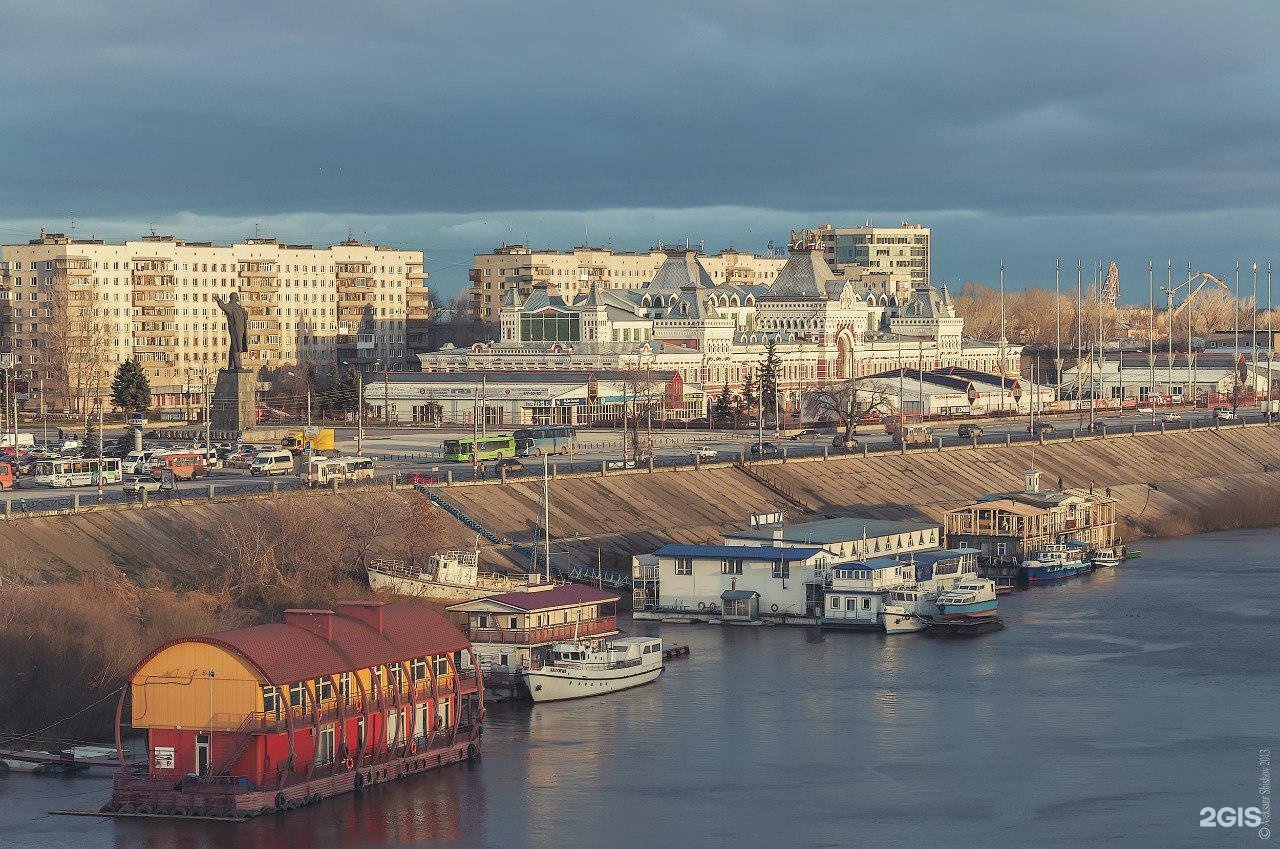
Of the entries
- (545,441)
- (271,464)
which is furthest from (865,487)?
(271,464)

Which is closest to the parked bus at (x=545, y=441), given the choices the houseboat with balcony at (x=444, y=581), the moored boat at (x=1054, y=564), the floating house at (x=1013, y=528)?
the floating house at (x=1013, y=528)

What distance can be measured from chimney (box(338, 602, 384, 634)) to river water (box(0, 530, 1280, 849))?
318 cm

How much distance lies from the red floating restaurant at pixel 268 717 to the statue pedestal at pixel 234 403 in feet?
190

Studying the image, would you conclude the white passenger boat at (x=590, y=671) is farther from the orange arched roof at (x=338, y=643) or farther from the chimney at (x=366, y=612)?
the chimney at (x=366, y=612)

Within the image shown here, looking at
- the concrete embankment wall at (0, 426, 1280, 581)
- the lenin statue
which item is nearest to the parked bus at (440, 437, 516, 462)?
the concrete embankment wall at (0, 426, 1280, 581)

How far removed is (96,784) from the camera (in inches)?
1667

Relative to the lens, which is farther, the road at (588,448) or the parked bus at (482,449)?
the parked bus at (482,449)

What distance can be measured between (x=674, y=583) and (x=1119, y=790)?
2361cm

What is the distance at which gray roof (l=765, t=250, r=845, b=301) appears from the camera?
14538 cm

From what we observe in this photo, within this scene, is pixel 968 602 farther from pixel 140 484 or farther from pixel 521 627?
pixel 140 484

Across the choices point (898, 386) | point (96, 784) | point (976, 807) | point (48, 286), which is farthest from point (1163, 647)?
point (48, 286)

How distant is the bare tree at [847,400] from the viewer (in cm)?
11838

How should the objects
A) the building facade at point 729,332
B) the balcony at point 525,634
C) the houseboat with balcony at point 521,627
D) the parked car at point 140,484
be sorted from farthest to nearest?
the building facade at point 729,332
the parked car at point 140,484
the balcony at point 525,634
the houseboat with balcony at point 521,627

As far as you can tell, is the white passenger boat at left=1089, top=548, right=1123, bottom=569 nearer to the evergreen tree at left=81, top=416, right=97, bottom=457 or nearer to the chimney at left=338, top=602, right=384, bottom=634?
the evergreen tree at left=81, top=416, right=97, bottom=457
